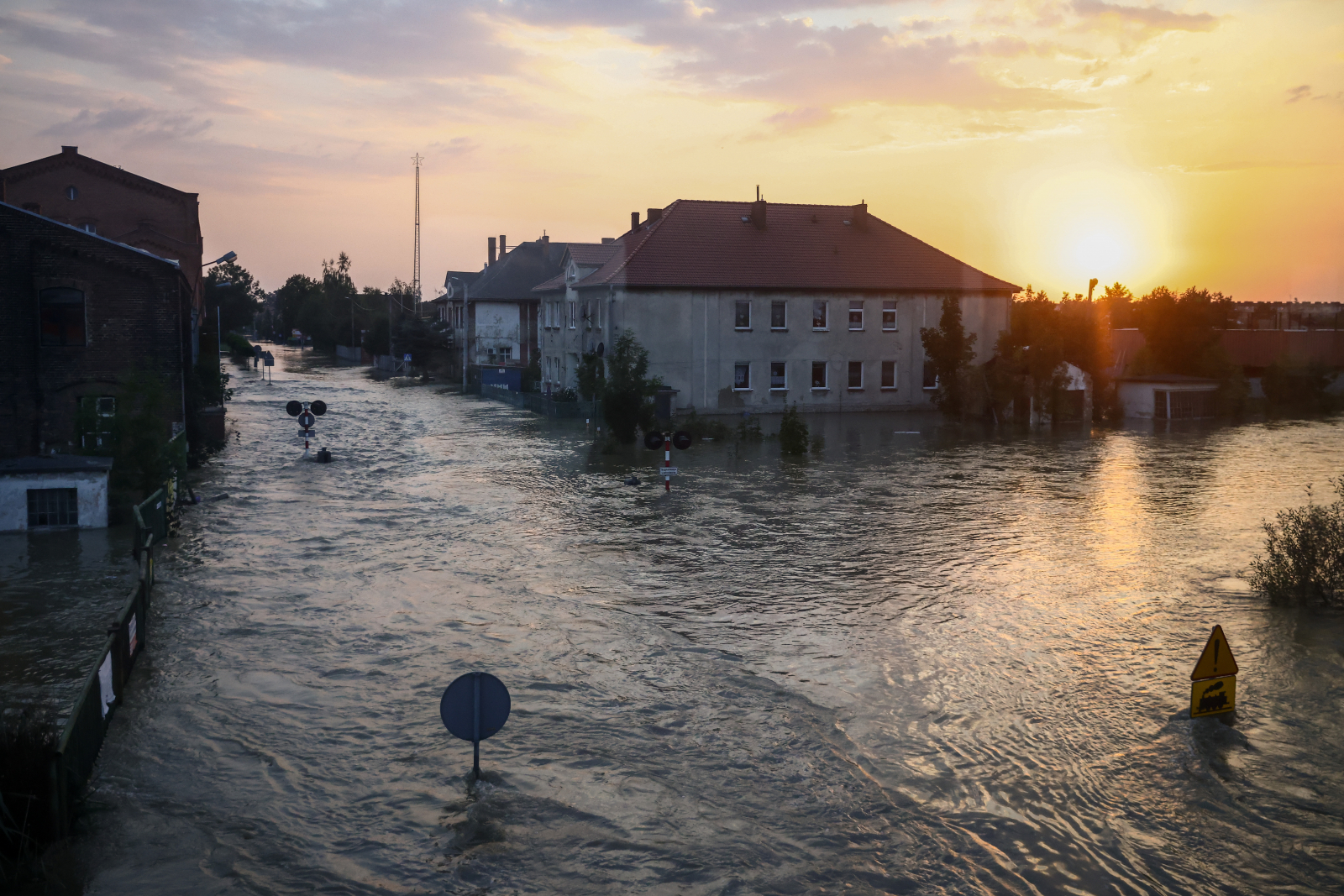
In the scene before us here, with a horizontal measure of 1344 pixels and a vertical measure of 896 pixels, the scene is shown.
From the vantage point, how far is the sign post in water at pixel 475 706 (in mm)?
9000

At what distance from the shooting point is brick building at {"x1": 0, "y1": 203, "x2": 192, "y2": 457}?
25.4 m

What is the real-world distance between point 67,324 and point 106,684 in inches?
764

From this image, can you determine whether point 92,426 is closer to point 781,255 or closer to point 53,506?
point 53,506

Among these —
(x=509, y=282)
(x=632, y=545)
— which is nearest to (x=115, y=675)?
(x=632, y=545)

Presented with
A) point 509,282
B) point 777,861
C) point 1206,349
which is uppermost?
point 509,282

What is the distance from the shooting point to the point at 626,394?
33.3 meters

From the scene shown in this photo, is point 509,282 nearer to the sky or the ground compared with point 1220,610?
nearer to the sky

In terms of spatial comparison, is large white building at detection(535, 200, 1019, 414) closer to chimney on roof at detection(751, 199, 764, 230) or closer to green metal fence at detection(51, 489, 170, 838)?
chimney on roof at detection(751, 199, 764, 230)

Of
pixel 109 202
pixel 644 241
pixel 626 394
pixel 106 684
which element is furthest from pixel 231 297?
pixel 106 684

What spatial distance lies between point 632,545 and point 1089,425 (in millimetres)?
31361

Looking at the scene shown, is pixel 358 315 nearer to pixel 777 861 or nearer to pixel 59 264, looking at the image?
pixel 59 264

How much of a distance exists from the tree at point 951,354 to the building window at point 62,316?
32791 mm

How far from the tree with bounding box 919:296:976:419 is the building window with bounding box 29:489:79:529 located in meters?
34.3

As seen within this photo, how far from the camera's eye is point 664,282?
4356 cm
